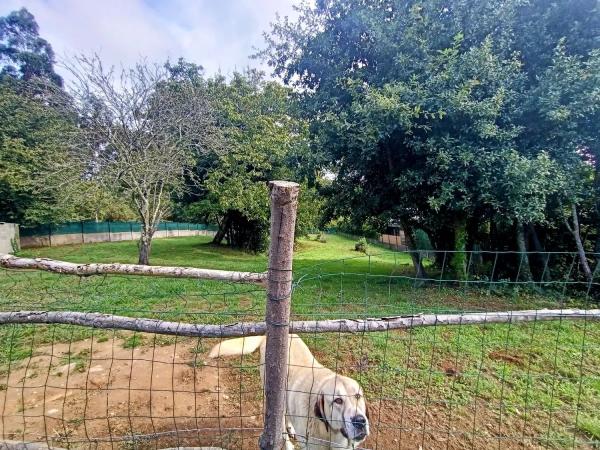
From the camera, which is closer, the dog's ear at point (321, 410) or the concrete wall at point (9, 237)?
the dog's ear at point (321, 410)

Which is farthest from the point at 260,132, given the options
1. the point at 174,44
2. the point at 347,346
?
the point at 347,346

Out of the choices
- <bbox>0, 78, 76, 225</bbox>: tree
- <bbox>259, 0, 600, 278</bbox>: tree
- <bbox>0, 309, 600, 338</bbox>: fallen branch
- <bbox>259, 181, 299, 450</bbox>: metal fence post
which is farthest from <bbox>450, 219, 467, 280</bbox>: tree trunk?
<bbox>0, 78, 76, 225</bbox>: tree

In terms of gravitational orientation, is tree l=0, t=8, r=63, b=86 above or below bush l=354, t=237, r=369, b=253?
above

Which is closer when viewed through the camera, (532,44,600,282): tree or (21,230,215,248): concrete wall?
(532,44,600,282): tree

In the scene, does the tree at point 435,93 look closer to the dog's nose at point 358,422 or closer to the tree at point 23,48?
the dog's nose at point 358,422

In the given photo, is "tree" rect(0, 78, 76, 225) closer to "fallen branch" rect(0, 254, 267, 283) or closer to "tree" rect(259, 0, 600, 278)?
"tree" rect(259, 0, 600, 278)

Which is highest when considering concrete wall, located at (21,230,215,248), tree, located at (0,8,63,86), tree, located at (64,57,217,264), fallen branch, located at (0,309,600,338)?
tree, located at (0,8,63,86)

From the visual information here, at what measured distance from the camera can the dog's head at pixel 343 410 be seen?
185 cm

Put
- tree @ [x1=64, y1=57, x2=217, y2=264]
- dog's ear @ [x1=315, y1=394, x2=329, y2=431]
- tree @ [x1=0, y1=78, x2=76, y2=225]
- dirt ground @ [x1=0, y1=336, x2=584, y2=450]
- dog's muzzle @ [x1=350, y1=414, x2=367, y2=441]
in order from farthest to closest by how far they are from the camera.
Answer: tree @ [x1=0, y1=78, x2=76, y2=225]
tree @ [x1=64, y1=57, x2=217, y2=264]
dirt ground @ [x1=0, y1=336, x2=584, y2=450]
dog's ear @ [x1=315, y1=394, x2=329, y2=431]
dog's muzzle @ [x1=350, y1=414, x2=367, y2=441]

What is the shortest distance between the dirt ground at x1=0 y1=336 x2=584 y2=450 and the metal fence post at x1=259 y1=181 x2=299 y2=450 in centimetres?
77

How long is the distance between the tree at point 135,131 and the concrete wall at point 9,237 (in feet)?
29.1

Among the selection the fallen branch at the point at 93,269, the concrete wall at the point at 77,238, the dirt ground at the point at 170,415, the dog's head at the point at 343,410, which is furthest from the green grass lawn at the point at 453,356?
the concrete wall at the point at 77,238

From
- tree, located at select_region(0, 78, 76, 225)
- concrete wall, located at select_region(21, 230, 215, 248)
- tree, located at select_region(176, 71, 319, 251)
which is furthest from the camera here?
concrete wall, located at select_region(21, 230, 215, 248)

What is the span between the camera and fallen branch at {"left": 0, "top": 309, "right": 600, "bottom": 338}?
6.23 feet
